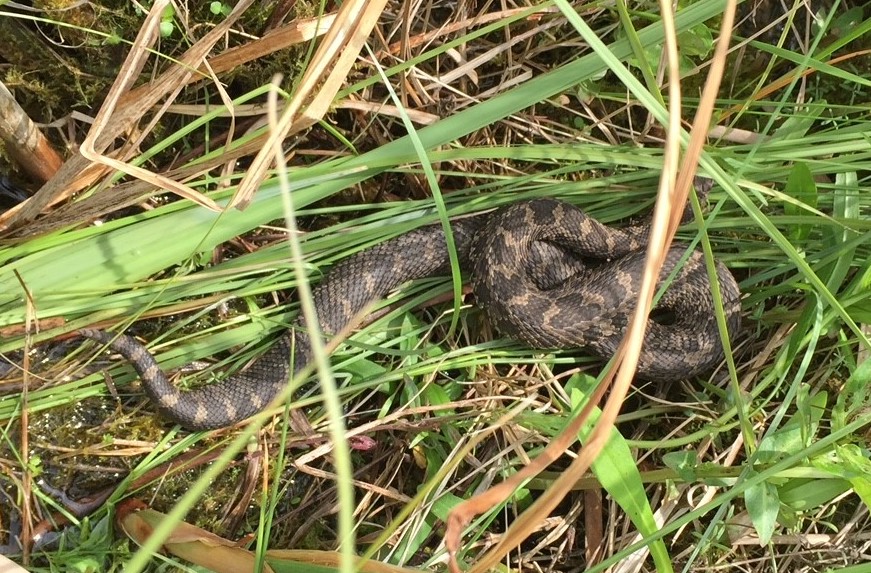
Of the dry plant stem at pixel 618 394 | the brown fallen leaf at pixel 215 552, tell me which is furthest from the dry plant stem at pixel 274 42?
the brown fallen leaf at pixel 215 552

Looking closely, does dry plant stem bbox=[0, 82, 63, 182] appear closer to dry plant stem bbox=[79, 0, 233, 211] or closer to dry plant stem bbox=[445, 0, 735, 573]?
dry plant stem bbox=[79, 0, 233, 211]

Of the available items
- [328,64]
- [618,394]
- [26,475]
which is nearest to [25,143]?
[26,475]

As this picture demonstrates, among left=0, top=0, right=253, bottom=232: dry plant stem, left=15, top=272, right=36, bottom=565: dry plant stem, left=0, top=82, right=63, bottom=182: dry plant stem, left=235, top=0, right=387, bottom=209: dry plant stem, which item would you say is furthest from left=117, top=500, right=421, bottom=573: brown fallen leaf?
left=0, top=82, right=63, bottom=182: dry plant stem

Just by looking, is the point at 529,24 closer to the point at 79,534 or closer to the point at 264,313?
the point at 264,313

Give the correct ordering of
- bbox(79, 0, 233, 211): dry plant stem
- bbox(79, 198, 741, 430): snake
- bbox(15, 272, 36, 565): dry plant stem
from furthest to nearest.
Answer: bbox(79, 198, 741, 430): snake
bbox(15, 272, 36, 565): dry plant stem
bbox(79, 0, 233, 211): dry plant stem

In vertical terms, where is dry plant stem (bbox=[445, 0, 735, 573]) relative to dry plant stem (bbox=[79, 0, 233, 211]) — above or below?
below
